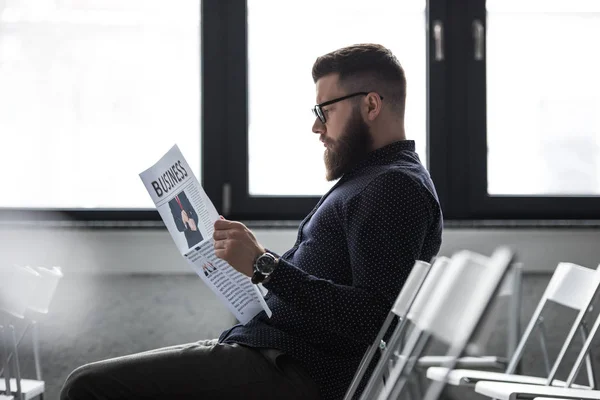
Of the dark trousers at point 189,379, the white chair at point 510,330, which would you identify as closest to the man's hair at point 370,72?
the dark trousers at point 189,379

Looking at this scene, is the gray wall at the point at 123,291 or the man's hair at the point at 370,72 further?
the gray wall at the point at 123,291

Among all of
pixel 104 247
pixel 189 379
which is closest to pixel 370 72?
pixel 189 379

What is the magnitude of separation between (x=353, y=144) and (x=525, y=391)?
77 centimetres

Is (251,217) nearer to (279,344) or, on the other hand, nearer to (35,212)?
(35,212)

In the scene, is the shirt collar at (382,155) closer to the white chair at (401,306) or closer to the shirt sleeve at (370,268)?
the shirt sleeve at (370,268)

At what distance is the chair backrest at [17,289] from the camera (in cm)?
255

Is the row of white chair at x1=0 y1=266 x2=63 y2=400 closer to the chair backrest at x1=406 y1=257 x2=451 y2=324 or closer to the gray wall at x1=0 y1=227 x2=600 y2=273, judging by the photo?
the gray wall at x1=0 y1=227 x2=600 y2=273

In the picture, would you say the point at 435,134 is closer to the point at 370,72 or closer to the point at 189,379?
the point at 370,72

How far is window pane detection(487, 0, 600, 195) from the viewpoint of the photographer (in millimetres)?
Answer: 3584

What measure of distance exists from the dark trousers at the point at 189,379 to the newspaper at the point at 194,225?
13 centimetres

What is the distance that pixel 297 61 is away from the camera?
140 inches

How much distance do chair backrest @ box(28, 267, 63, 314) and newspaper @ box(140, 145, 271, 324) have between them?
1.00 m

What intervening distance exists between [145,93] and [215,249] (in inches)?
A: 74.5

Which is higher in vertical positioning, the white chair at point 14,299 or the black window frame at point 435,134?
the black window frame at point 435,134
